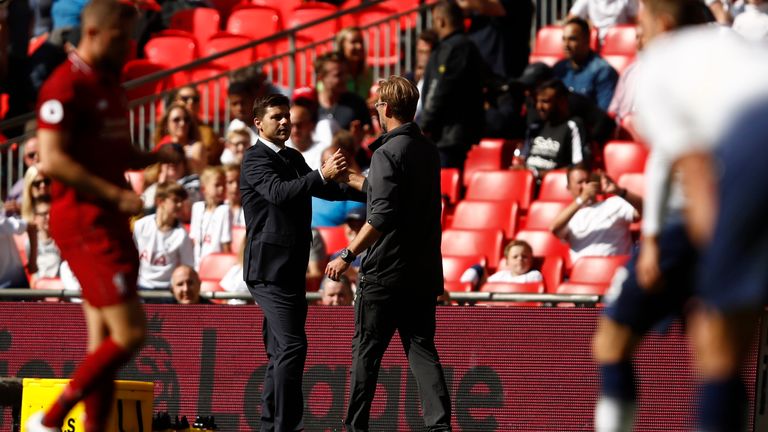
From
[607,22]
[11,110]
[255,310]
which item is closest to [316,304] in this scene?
[255,310]

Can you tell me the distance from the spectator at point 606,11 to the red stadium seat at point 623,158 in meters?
2.29

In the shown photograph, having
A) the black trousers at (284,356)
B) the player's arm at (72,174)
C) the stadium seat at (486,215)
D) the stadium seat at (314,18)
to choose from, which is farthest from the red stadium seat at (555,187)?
the player's arm at (72,174)

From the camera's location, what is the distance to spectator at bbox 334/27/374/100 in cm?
1455

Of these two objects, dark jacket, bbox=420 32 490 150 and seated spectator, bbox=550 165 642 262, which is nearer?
seated spectator, bbox=550 165 642 262

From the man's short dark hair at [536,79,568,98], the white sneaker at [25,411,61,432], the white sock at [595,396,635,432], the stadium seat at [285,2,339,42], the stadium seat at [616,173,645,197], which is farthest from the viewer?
the stadium seat at [285,2,339,42]

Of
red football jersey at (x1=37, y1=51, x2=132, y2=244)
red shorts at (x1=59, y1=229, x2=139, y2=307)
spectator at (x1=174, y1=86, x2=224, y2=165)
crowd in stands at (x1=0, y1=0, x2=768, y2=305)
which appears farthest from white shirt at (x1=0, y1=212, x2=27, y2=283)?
red shorts at (x1=59, y1=229, x2=139, y2=307)

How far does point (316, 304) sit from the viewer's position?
10.1 m

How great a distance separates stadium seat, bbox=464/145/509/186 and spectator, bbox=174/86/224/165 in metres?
2.53

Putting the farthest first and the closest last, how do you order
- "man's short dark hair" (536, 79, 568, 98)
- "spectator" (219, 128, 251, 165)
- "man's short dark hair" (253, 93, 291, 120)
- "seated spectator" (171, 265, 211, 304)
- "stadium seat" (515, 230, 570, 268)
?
"spectator" (219, 128, 251, 165), "man's short dark hair" (536, 79, 568, 98), "stadium seat" (515, 230, 570, 268), "seated spectator" (171, 265, 211, 304), "man's short dark hair" (253, 93, 291, 120)

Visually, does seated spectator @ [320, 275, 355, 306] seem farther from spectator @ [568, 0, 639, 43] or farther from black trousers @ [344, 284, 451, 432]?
spectator @ [568, 0, 639, 43]

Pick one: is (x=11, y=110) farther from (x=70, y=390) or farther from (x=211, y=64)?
(x=70, y=390)

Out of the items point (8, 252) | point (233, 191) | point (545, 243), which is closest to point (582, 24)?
point (545, 243)

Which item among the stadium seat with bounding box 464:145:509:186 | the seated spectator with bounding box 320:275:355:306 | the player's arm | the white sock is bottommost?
the white sock

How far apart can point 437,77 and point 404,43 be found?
130 inches
